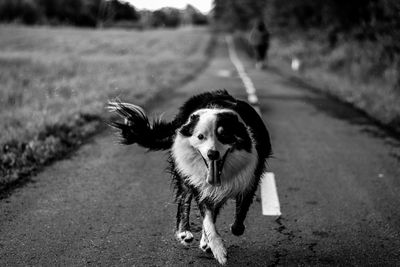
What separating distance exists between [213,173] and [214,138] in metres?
0.24

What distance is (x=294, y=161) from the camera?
6.16 metres

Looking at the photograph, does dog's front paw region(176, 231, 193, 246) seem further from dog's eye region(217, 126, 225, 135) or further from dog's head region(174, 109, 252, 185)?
dog's eye region(217, 126, 225, 135)

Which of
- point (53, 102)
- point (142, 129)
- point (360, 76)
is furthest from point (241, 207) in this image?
point (360, 76)

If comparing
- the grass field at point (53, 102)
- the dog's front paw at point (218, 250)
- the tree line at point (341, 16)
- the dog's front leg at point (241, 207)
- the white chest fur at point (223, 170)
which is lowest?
the grass field at point (53, 102)

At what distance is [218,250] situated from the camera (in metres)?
3.10

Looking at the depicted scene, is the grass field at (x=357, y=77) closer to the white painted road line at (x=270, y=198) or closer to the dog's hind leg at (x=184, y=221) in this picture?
the white painted road line at (x=270, y=198)

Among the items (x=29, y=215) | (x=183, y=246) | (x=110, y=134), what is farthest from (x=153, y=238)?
(x=110, y=134)

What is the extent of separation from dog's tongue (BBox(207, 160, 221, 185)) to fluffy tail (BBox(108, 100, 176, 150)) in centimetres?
87

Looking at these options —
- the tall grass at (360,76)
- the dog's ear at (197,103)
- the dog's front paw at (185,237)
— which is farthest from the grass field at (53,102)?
the tall grass at (360,76)

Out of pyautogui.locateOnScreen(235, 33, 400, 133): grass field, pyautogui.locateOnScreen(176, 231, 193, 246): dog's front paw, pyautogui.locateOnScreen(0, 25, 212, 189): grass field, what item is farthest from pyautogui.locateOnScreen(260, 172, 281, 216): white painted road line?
pyautogui.locateOnScreen(235, 33, 400, 133): grass field

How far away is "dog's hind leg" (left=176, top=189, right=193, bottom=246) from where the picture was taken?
356cm

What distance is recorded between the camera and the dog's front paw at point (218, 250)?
3.07 metres

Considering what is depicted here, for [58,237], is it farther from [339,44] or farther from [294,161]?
[339,44]

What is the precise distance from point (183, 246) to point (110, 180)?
6.30 feet
